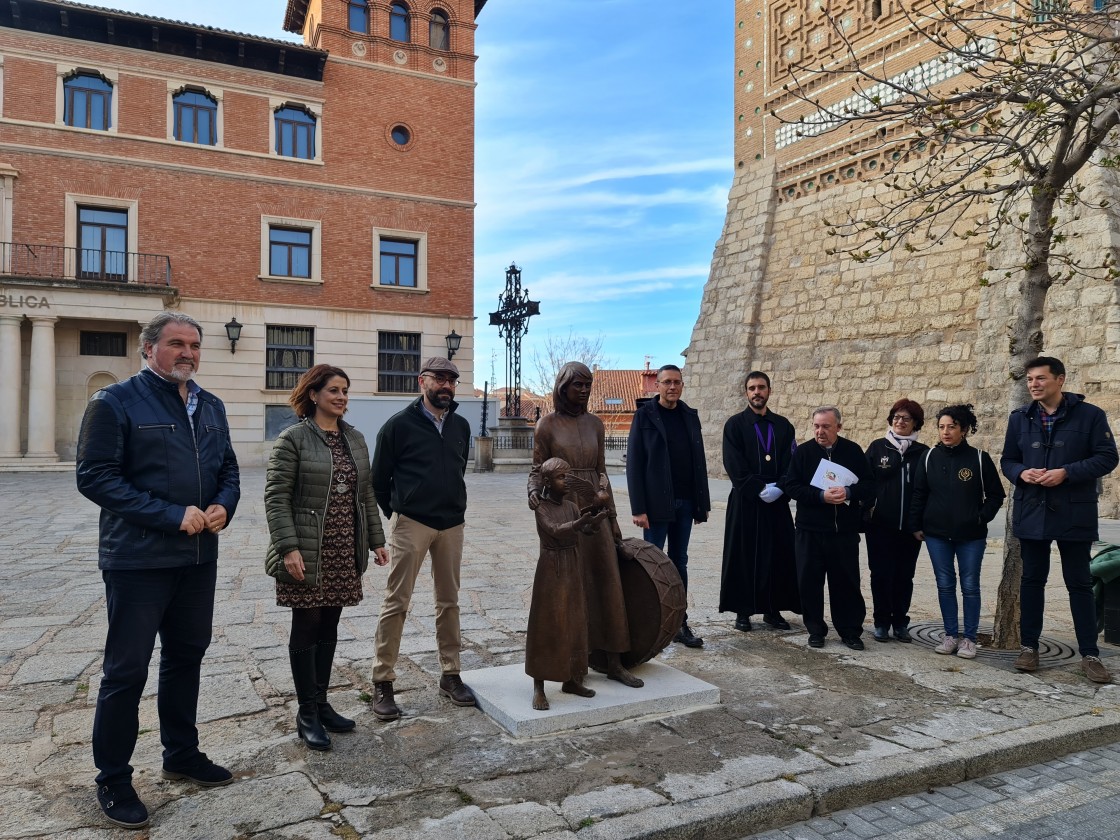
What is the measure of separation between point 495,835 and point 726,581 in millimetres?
3573

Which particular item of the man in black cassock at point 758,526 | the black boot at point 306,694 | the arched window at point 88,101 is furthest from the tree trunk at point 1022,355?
the arched window at point 88,101

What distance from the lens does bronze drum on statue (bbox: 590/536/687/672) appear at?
4.38m

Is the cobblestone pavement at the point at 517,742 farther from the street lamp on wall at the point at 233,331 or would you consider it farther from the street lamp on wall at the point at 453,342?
the street lamp on wall at the point at 453,342

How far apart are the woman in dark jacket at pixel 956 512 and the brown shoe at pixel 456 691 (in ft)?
10.8

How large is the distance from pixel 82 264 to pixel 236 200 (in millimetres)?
4423

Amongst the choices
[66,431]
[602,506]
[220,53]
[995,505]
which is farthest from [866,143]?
[66,431]

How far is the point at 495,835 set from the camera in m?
2.90

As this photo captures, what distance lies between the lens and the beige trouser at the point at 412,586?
422 cm

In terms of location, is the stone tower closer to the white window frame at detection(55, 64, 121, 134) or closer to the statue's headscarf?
the statue's headscarf

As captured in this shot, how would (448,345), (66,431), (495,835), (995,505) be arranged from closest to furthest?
(495,835) → (995,505) → (66,431) → (448,345)

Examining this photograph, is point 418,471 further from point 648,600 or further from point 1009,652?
point 1009,652

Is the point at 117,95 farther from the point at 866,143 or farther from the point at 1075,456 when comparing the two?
the point at 1075,456

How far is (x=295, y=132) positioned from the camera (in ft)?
77.7

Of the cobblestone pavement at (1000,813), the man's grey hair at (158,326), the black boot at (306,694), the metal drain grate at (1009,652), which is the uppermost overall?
the man's grey hair at (158,326)
